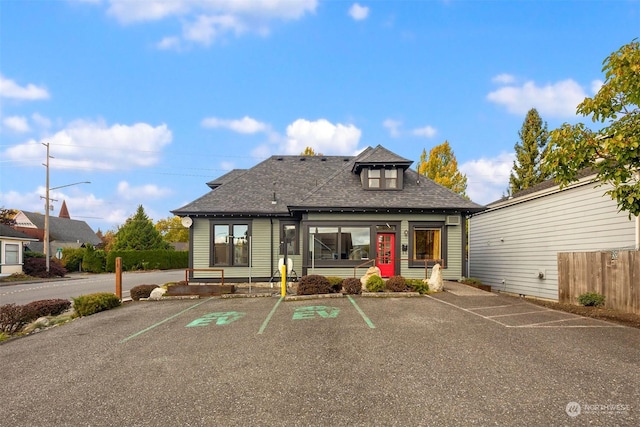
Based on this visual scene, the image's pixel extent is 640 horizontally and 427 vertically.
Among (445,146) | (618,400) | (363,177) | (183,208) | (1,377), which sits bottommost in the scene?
(1,377)

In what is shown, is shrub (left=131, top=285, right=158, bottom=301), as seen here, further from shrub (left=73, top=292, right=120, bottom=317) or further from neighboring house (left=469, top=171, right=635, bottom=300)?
neighboring house (left=469, top=171, right=635, bottom=300)

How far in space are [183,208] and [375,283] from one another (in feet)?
31.2

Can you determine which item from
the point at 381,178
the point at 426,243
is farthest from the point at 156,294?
the point at 426,243

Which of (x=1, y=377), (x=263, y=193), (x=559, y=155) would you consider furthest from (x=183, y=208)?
(x=559, y=155)

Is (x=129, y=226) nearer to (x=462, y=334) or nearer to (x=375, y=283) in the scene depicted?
(x=375, y=283)

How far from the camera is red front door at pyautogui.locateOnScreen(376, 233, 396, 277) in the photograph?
1658cm

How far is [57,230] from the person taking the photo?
5897 cm

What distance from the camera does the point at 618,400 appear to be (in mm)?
4738

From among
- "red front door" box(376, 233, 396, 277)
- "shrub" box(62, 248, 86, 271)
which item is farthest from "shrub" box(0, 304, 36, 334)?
"shrub" box(62, 248, 86, 271)

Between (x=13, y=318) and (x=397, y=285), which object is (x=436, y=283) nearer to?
(x=397, y=285)

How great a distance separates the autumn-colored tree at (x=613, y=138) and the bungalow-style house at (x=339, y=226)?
8216mm

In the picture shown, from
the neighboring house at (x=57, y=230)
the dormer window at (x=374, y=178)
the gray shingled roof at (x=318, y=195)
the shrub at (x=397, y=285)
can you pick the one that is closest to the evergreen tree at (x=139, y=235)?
the neighboring house at (x=57, y=230)
